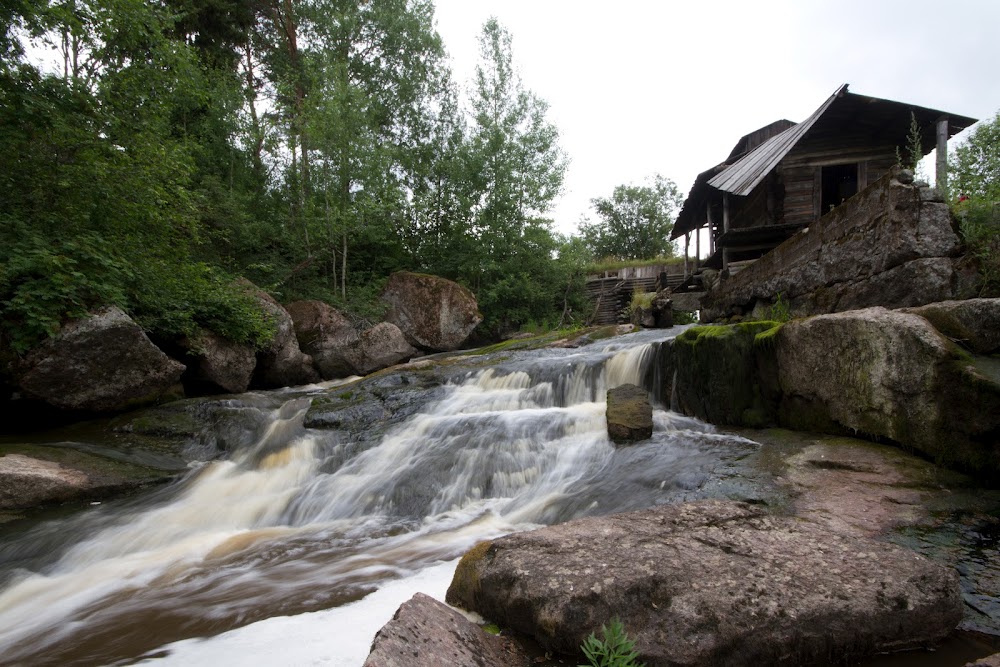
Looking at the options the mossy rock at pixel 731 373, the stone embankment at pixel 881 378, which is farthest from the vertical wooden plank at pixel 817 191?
the stone embankment at pixel 881 378

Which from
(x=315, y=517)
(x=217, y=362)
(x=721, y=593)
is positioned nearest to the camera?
(x=721, y=593)

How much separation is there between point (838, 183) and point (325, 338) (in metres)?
18.3

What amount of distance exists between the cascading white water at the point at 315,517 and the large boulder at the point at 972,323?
1.85 m

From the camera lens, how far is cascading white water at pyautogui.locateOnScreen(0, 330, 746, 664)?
10.6ft

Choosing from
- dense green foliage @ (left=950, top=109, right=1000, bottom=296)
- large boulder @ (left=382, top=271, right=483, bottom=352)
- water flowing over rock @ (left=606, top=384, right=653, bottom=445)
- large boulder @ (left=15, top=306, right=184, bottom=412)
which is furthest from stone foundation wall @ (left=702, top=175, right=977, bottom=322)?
large boulder @ (left=15, top=306, right=184, bottom=412)

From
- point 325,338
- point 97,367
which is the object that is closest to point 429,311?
point 325,338

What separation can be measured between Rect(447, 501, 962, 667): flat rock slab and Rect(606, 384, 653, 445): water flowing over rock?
9.32 feet

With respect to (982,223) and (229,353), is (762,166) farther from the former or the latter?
(229,353)

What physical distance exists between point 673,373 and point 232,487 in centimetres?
562

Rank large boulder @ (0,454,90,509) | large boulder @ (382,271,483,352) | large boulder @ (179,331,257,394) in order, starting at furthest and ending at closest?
large boulder @ (382,271,483,352) < large boulder @ (179,331,257,394) < large boulder @ (0,454,90,509)

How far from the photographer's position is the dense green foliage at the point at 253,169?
6926 millimetres

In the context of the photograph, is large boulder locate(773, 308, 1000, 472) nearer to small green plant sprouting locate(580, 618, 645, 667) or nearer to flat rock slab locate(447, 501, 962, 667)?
flat rock slab locate(447, 501, 962, 667)

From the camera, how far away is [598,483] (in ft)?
15.4

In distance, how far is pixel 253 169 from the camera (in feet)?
56.0
